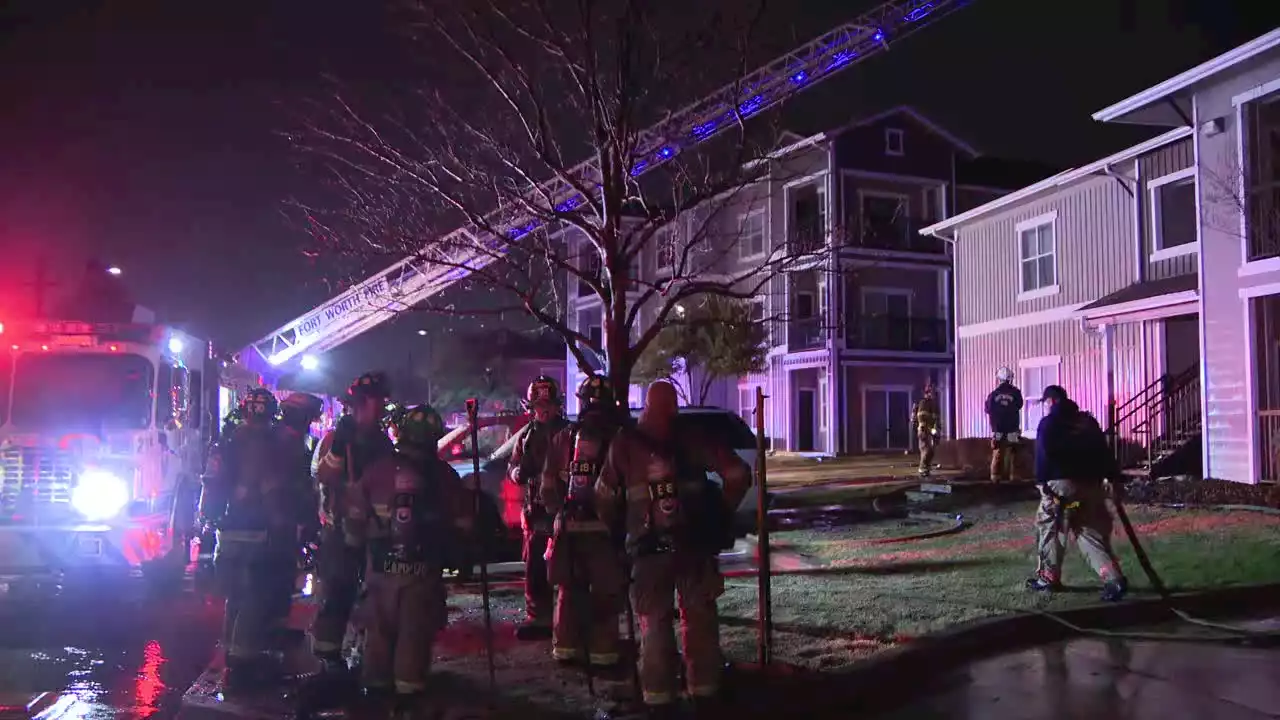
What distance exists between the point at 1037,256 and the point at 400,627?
66.0 ft

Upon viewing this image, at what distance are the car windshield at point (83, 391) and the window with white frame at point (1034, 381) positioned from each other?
1741 cm

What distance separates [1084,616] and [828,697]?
2637mm

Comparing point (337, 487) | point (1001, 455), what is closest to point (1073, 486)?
point (337, 487)

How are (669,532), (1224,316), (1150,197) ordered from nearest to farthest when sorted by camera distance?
1. (669,532)
2. (1224,316)
3. (1150,197)

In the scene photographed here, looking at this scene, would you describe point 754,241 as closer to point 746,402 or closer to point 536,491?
point 746,402

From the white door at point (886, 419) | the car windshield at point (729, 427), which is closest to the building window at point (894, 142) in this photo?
the white door at point (886, 419)

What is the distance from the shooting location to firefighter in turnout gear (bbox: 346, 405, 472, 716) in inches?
223

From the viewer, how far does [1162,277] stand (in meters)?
18.8

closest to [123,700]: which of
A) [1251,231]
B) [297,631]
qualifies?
[297,631]

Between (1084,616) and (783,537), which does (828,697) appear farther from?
(783,537)

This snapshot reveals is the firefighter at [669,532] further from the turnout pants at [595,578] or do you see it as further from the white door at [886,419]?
the white door at [886,419]

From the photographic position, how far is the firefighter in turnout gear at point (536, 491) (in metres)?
7.58

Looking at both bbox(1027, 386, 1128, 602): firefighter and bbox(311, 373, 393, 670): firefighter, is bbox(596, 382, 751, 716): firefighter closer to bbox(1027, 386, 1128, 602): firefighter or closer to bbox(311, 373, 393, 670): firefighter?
bbox(311, 373, 393, 670): firefighter

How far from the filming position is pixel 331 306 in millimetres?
22891
